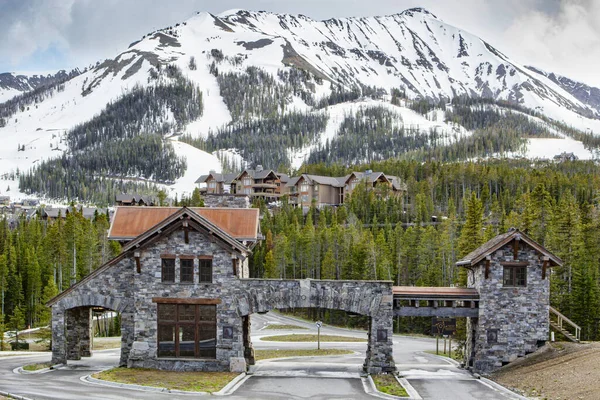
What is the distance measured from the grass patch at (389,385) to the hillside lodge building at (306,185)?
90.9 m

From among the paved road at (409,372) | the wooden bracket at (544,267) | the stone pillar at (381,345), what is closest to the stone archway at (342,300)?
the stone pillar at (381,345)

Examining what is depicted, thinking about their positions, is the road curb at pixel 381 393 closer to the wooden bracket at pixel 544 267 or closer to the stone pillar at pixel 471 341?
the stone pillar at pixel 471 341

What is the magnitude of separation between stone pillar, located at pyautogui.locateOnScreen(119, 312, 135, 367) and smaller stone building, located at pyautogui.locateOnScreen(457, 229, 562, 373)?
870 inches

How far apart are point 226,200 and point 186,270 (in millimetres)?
7982

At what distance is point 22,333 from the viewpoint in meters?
72.7

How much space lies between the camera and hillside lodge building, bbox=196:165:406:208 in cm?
14538

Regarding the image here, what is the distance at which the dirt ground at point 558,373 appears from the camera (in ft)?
94.9

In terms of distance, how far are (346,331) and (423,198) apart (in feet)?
164

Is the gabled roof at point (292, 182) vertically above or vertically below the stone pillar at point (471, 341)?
above

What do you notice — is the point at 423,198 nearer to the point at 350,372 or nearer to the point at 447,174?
the point at 447,174

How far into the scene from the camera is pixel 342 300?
38125mm

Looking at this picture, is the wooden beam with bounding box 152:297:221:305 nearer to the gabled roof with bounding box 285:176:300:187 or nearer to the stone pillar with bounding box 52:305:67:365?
the stone pillar with bounding box 52:305:67:365

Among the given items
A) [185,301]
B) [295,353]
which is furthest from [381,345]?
[295,353]

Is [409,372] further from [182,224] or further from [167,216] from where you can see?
[167,216]
